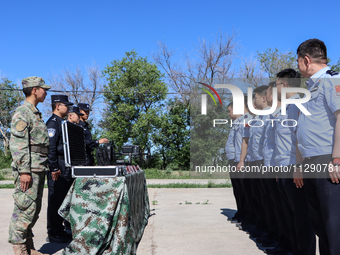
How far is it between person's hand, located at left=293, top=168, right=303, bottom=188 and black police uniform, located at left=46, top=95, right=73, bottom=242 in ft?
9.81

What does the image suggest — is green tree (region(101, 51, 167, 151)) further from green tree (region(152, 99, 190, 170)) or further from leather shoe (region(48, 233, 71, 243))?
leather shoe (region(48, 233, 71, 243))

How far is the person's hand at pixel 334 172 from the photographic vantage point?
2430 millimetres

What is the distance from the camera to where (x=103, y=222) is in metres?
3.44

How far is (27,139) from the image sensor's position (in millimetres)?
3502

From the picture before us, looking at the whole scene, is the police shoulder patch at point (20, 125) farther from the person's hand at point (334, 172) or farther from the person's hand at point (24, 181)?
the person's hand at point (334, 172)

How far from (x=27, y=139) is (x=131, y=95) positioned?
22.7 metres

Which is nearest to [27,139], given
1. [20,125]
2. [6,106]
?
[20,125]

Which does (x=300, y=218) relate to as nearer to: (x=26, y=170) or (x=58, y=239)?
(x=26, y=170)

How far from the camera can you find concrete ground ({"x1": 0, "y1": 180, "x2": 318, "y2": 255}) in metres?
4.19

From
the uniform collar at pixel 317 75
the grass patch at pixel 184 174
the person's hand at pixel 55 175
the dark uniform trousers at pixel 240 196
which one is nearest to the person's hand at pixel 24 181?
the person's hand at pixel 55 175

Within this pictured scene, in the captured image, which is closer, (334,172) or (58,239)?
(334,172)

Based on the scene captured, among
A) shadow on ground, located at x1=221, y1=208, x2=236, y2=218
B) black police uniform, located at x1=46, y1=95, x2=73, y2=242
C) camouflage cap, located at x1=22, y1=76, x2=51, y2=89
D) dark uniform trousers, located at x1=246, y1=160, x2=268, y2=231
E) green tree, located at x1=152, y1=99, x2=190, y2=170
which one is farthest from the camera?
green tree, located at x1=152, y1=99, x2=190, y2=170

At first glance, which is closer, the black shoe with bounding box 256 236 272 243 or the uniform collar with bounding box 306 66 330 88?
the uniform collar with bounding box 306 66 330 88

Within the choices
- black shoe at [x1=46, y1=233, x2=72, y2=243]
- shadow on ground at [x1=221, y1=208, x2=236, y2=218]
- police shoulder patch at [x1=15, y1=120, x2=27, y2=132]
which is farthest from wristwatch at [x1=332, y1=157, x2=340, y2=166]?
shadow on ground at [x1=221, y1=208, x2=236, y2=218]
